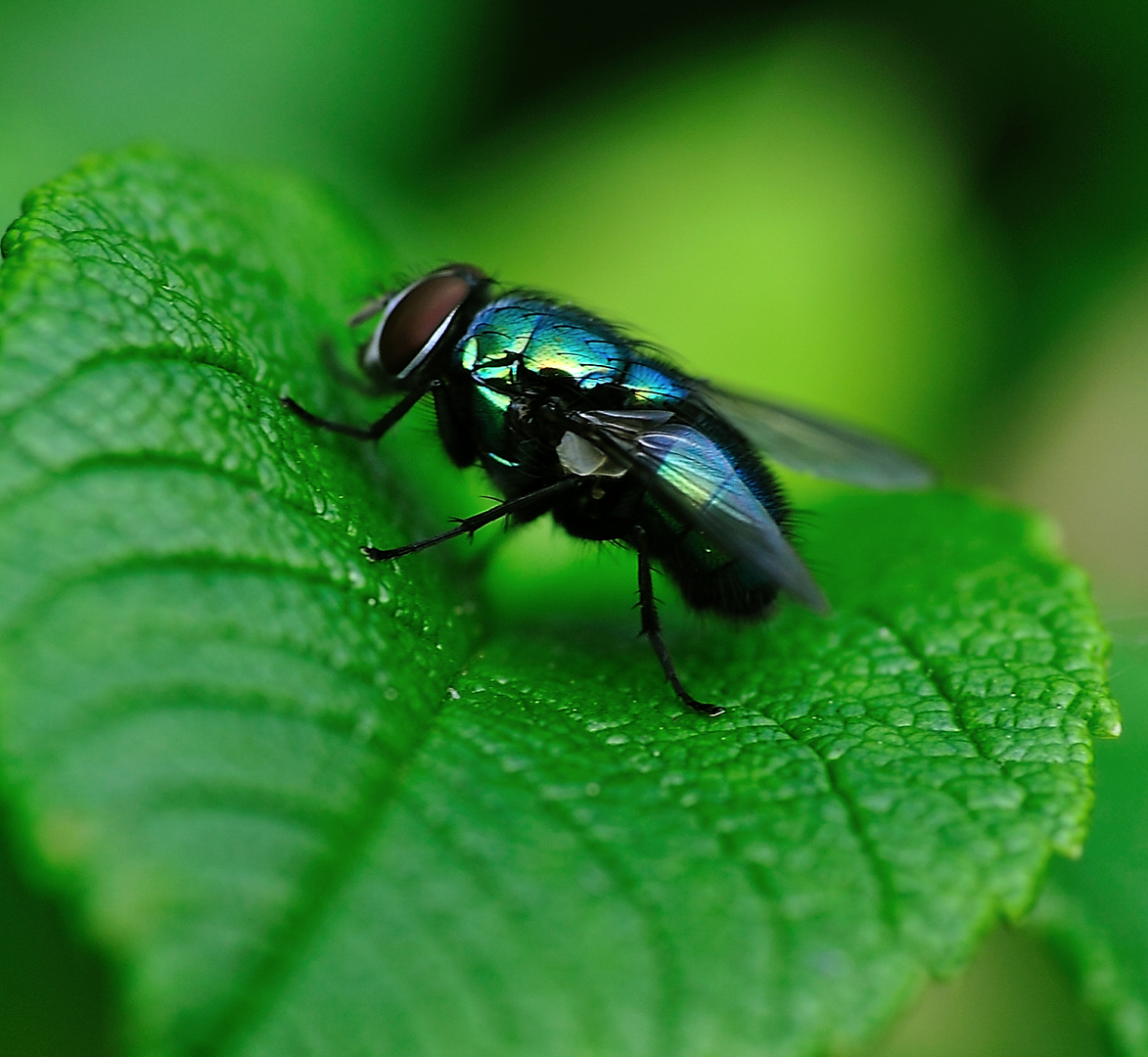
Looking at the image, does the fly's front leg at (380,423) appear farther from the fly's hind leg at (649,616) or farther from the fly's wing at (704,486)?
the fly's hind leg at (649,616)

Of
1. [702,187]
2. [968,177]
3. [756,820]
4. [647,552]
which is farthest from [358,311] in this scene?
[968,177]

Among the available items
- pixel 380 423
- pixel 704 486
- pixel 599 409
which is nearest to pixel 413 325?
pixel 380 423

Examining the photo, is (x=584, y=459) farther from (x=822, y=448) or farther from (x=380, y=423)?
(x=822, y=448)

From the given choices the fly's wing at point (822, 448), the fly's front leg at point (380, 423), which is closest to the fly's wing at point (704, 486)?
the fly's front leg at point (380, 423)

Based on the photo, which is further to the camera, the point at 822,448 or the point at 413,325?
the point at 822,448

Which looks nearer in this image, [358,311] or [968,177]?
[358,311]

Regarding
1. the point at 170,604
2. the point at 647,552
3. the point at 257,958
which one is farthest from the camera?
the point at 647,552

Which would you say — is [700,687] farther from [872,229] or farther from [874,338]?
[872,229]
